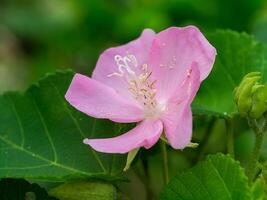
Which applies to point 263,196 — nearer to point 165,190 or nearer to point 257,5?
point 165,190

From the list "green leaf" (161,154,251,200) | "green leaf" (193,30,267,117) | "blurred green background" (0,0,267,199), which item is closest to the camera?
"green leaf" (161,154,251,200)

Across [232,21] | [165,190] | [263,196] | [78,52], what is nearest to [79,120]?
[165,190]

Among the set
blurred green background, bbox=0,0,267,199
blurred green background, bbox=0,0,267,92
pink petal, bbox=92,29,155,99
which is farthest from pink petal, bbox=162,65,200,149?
blurred green background, bbox=0,0,267,92

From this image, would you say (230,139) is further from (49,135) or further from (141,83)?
(49,135)

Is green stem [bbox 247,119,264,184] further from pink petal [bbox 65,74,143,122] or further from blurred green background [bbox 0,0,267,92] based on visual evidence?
Result: blurred green background [bbox 0,0,267,92]

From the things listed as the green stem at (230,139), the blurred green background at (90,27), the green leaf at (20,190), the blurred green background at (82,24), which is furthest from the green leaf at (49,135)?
the blurred green background at (82,24)

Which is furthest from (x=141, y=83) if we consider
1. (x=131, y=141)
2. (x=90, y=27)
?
(x=90, y=27)
